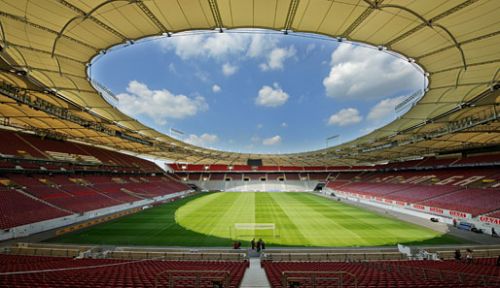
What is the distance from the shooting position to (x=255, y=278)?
33.0 ft

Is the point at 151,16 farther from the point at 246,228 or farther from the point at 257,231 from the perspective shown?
the point at 246,228

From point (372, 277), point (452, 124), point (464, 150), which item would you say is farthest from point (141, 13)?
point (464, 150)

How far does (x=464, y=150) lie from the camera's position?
37781 mm

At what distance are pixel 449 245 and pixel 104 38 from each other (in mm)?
24057

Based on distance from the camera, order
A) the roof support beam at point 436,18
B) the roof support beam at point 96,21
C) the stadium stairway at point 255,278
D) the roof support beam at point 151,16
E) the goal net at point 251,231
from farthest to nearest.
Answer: the goal net at point 251,231
the roof support beam at point 151,16
the roof support beam at point 96,21
the stadium stairway at point 255,278
the roof support beam at point 436,18

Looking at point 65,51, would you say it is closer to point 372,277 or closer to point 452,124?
point 372,277

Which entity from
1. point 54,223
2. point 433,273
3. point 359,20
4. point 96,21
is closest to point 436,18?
point 359,20

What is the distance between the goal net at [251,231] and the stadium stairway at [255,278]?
25.5 ft

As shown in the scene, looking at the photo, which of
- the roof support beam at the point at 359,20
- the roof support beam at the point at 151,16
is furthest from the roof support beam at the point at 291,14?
the roof support beam at the point at 151,16

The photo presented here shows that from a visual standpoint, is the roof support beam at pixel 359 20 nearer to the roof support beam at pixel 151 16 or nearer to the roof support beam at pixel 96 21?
the roof support beam at pixel 151 16

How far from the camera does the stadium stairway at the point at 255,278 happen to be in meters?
8.83

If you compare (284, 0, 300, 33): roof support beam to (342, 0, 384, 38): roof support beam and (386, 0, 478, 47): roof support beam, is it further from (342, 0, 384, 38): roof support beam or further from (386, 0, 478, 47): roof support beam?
(386, 0, 478, 47): roof support beam

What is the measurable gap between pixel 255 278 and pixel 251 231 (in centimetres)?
1229

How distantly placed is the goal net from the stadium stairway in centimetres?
777
